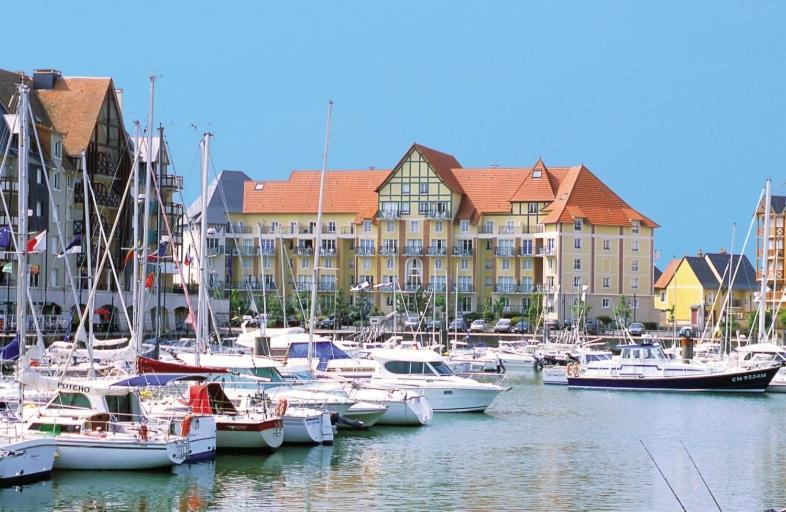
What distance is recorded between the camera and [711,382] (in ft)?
258

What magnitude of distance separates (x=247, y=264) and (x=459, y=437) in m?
101

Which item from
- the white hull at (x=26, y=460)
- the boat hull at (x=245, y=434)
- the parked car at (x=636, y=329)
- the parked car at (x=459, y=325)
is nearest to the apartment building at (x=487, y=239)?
the parked car at (x=459, y=325)

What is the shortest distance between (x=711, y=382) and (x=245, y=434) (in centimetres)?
4153

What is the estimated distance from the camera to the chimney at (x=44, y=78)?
10325 cm

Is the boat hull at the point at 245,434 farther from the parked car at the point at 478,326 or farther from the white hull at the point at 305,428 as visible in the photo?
the parked car at the point at 478,326

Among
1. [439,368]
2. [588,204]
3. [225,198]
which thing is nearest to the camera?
[439,368]

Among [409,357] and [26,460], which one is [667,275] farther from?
[26,460]

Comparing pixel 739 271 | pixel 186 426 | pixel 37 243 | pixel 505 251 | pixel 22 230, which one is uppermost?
pixel 505 251

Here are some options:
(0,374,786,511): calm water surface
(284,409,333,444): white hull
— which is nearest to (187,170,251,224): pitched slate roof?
(0,374,786,511): calm water surface

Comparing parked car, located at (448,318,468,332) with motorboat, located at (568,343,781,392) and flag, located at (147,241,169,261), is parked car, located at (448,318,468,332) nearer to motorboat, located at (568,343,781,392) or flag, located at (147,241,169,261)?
motorboat, located at (568,343,781,392)

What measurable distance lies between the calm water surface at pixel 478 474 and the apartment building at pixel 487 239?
82082 mm

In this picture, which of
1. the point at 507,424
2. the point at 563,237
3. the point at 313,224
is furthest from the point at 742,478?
the point at 313,224

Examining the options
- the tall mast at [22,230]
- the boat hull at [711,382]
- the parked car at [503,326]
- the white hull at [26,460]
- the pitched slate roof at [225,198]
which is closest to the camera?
the white hull at [26,460]

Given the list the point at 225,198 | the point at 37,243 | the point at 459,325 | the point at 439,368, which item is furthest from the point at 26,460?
the point at 225,198
